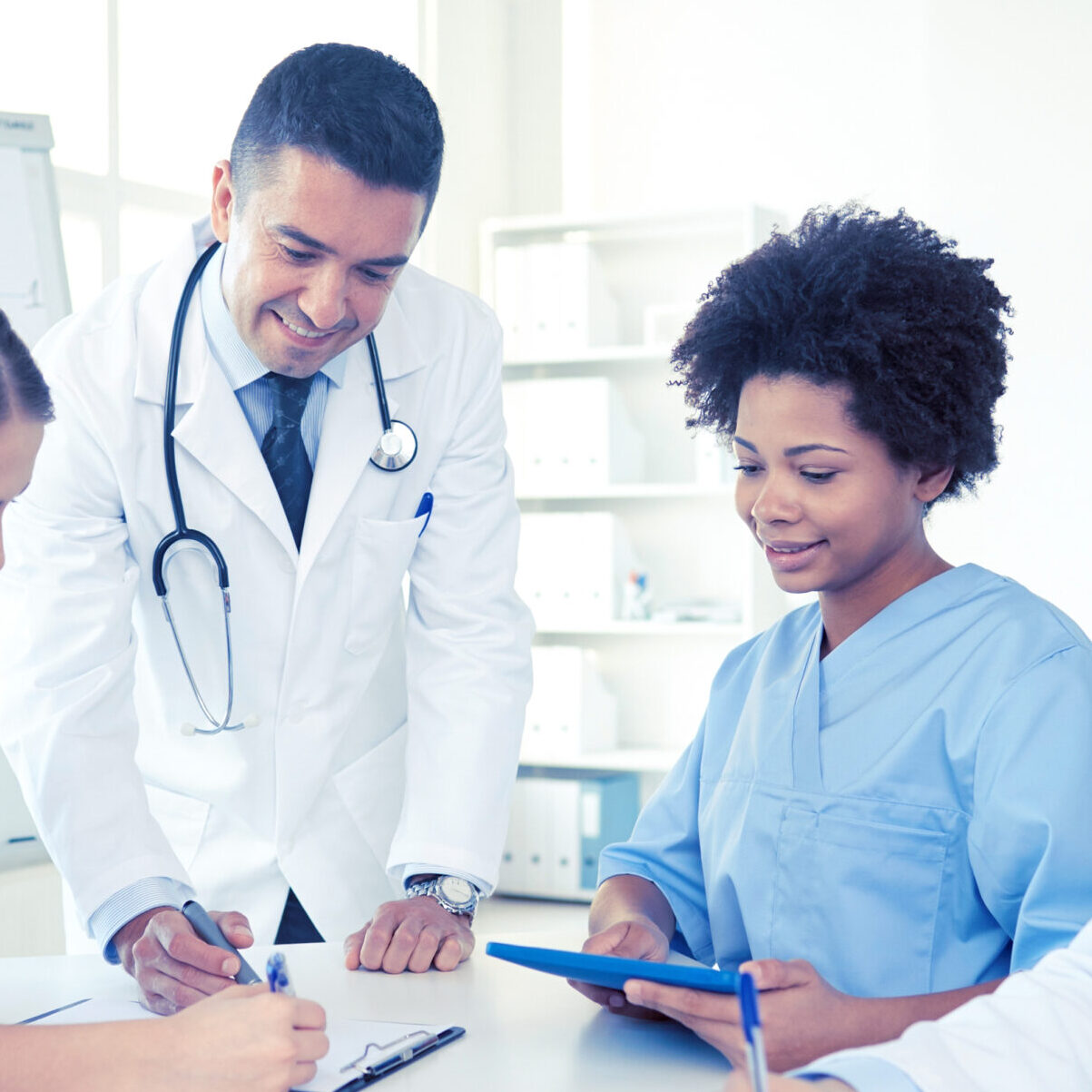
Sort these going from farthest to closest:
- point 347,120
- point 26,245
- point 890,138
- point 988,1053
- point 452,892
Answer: point 890,138, point 26,245, point 452,892, point 347,120, point 988,1053

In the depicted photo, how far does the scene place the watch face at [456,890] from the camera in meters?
1.33

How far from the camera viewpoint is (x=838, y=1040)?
0.88 metres

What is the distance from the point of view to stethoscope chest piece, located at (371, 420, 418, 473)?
1469 millimetres

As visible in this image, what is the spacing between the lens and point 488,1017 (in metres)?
1.01

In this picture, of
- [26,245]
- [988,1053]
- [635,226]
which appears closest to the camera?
[988,1053]

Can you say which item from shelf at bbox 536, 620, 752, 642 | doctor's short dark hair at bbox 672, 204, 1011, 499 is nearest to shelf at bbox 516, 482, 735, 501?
shelf at bbox 536, 620, 752, 642

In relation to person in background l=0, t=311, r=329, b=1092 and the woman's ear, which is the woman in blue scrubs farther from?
person in background l=0, t=311, r=329, b=1092

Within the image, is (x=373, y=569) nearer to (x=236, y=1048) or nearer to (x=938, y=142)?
(x=236, y=1048)

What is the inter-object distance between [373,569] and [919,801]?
700 millimetres

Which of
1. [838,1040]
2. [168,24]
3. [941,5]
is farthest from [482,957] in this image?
[941,5]

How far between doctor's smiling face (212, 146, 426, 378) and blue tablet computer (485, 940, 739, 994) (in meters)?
0.67

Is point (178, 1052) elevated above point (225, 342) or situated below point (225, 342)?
below

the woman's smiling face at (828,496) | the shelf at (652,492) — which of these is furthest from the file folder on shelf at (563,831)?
the woman's smiling face at (828,496)

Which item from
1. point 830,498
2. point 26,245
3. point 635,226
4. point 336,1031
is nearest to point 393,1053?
point 336,1031
